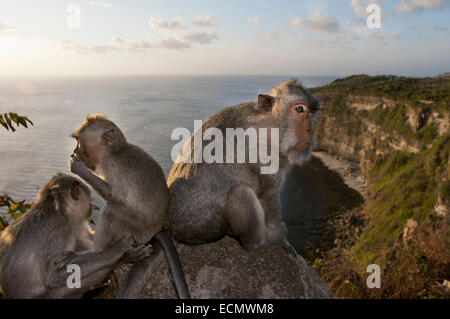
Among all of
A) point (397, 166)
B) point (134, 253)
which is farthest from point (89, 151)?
point (397, 166)

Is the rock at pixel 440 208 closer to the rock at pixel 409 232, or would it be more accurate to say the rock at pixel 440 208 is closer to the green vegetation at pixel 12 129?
the rock at pixel 409 232

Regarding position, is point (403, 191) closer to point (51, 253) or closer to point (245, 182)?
point (245, 182)

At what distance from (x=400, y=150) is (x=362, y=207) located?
55.2 feet

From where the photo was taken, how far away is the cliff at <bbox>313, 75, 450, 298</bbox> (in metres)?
5.80

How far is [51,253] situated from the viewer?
2828mm

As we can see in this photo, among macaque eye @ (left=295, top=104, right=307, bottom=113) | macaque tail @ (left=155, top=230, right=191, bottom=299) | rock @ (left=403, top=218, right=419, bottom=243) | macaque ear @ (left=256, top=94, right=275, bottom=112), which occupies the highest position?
macaque ear @ (left=256, top=94, right=275, bottom=112)

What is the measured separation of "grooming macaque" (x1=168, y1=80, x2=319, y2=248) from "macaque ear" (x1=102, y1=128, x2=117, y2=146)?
0.82 metres

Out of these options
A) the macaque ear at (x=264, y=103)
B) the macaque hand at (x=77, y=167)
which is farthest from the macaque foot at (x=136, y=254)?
the macaque ear at (x=264, y=103)

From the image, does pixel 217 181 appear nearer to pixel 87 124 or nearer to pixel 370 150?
pixel 87 124

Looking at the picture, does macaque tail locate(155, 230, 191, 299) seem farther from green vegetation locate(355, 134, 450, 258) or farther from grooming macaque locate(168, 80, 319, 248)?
green vegetation locate(355, 134, 450, 258)

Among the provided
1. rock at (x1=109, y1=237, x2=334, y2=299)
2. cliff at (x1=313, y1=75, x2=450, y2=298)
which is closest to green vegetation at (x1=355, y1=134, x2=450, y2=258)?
cliff at (x1=313, y1=75, x2=450, y2=298)

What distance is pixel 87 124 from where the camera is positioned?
3252 millimetres

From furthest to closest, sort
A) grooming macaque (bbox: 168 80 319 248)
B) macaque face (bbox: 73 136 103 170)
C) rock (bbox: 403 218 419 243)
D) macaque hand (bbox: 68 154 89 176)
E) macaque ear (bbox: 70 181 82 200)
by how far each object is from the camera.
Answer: rock (bbox: 403 218 419 243) → grooming macaque (bbox: 168 80 319 248) → macaque face (bbox: 73 136 103 170) → macaque ear (bbox: 70 181 82 200) → macaque hand (bbox: 68 154 89 176)
